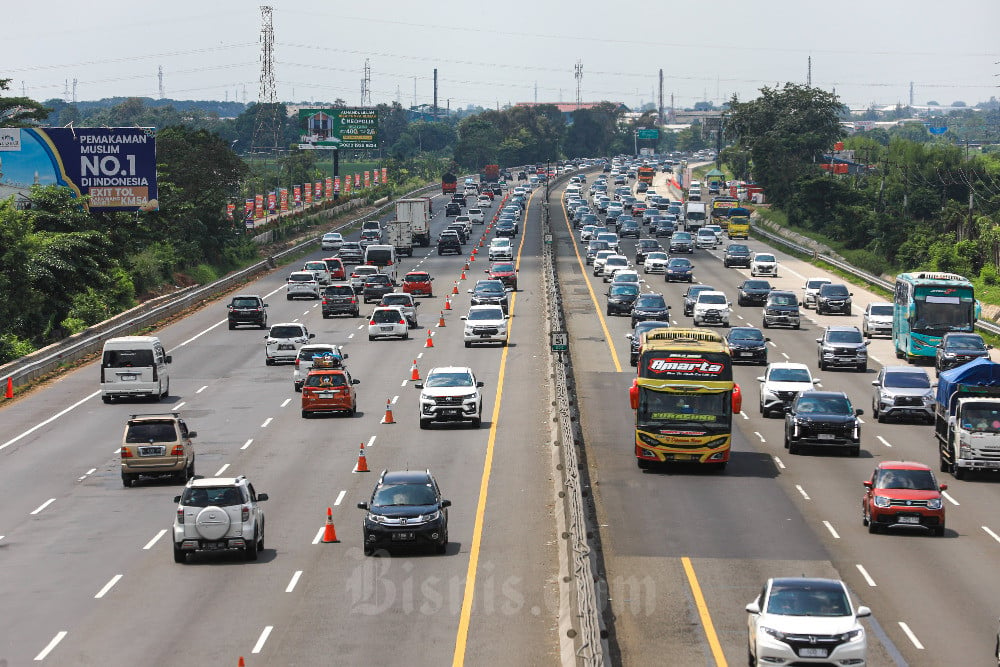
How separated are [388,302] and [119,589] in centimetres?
4692

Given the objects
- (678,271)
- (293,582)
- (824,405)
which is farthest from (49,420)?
(678,271)

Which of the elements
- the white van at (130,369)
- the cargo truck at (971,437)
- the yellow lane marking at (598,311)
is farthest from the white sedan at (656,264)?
the cargo truck at (971,437)

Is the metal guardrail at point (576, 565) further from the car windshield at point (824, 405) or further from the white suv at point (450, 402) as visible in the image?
the car windshield at point (824, 405)

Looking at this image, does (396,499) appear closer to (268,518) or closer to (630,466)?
(268,518)

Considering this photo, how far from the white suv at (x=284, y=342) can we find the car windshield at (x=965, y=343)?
23.8 meters

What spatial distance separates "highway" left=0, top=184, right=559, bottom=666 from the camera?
2319cm

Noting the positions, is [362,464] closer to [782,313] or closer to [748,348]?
[748,348]

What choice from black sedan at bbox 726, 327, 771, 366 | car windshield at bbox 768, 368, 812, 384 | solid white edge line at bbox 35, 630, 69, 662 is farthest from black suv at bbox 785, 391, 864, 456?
solid white edge line at bbox 35, 630, 69, 662

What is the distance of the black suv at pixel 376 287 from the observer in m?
81.4

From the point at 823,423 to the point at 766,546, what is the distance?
11501mm

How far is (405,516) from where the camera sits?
28.6m

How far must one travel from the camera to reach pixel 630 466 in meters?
39.2

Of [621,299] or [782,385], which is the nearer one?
[782,385]

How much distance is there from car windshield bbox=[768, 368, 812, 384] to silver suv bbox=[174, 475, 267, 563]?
2302cm
